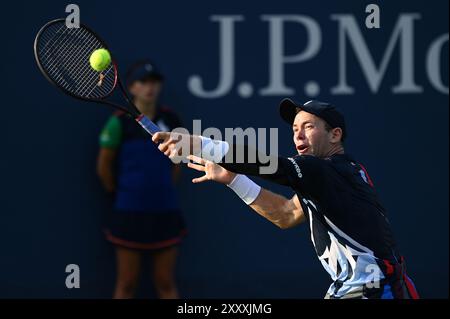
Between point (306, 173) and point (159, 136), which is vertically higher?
point (159, 136)

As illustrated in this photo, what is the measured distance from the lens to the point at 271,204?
5.19 meters

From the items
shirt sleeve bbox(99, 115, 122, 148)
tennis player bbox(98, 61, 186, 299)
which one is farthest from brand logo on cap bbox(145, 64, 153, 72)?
shirt sleeve bbox(99, 115, 122, 148)

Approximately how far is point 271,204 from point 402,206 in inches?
110

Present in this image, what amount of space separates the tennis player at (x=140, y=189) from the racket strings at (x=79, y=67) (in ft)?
4.95

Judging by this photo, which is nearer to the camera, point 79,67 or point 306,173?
point 306,173

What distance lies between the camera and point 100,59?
5199mm

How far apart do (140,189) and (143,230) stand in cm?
30

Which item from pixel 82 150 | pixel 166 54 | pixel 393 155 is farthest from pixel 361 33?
pixel 82 150

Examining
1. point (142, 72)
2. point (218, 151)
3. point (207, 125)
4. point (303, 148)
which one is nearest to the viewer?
point (218, 151)

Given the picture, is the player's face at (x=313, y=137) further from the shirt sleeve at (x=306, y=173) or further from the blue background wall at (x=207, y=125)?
the blue background wall at (x=207, y=125)

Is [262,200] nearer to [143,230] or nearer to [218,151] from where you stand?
[218,151]

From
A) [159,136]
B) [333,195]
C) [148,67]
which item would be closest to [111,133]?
[148,67]

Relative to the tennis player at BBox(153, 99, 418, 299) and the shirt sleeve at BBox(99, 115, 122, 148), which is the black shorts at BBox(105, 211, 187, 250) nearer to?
the shirt sleeve at BBox(99, 115, 122, 148)

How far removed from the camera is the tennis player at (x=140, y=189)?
7.17 m
